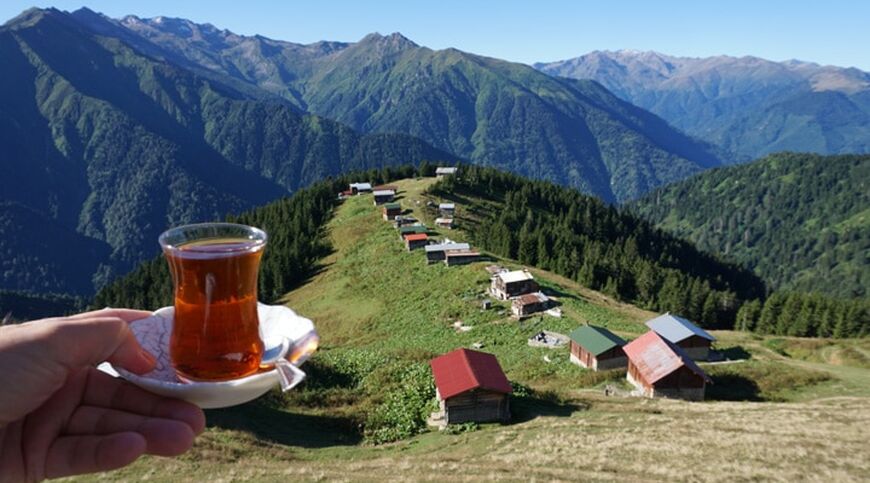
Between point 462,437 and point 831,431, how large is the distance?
16.4 metres

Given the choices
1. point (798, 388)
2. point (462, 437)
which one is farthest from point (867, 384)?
point (462, 437)

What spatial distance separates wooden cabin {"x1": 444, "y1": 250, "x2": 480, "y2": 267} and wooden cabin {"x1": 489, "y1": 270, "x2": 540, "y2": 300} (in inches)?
428

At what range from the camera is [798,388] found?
36844 millimetres

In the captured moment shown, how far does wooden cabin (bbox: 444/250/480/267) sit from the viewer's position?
2771 inches

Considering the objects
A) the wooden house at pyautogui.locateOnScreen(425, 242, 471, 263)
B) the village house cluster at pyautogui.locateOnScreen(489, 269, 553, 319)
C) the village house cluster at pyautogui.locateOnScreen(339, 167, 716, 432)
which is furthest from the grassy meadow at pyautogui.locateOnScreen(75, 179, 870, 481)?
the wooden house at pyautogui.locateOnScreen(425, 242, 471, 263)

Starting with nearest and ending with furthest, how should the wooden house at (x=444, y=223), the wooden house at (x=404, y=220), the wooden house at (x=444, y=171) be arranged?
the wooden house at (x=404, y=220)
the wooden house at (x=444, y=223)
the wooden house at (x=444, y=171)

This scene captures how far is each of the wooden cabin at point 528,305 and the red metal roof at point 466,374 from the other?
69.6ft

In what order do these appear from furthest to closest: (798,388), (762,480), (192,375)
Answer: (798,388) < (762,480) < (192,375)

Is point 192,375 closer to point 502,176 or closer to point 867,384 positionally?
point 867,384

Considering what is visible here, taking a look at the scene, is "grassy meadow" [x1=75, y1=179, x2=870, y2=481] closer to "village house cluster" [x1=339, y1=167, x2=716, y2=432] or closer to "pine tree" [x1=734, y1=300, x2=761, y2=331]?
"village house cluster" [x1=339, y1=167, x2=716, y2=432]

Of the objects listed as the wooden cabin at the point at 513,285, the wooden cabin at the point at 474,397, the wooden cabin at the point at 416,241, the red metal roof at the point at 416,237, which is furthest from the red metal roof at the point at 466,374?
the red metal roof at the point at 416,237

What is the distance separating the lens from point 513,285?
57875 mm

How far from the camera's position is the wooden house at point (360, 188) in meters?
118

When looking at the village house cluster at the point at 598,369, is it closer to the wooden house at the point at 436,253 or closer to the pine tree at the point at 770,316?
the pine tree at the point at 770,316
